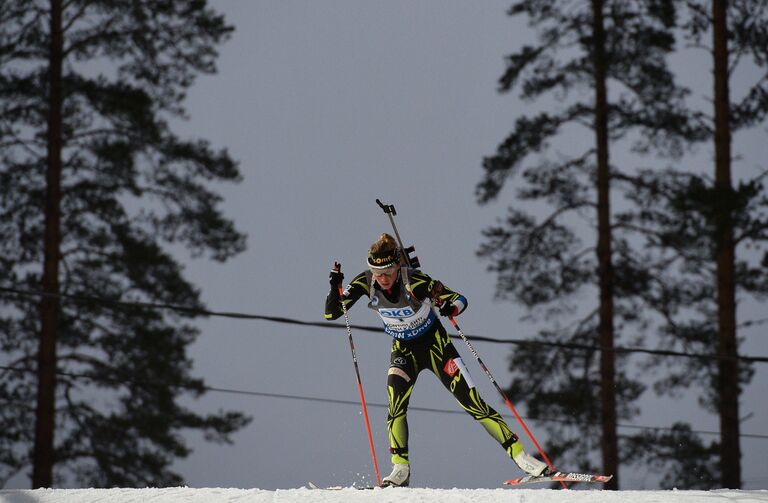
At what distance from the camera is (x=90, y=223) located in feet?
47.0

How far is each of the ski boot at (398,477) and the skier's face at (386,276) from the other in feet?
4.39

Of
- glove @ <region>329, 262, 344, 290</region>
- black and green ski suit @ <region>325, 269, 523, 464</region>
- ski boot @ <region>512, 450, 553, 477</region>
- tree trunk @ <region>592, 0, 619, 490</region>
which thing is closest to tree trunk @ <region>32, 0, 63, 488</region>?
glove @ <region>329, 262, 344, 290</region>

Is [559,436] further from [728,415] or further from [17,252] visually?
[17,252]

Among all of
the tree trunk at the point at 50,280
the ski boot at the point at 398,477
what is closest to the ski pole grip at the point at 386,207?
the ski boot at the point at 398,477

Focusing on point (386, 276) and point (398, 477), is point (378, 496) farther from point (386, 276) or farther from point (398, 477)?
point (386, 276)

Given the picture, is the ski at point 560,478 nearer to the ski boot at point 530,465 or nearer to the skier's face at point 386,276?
the ski boot at point 530,465

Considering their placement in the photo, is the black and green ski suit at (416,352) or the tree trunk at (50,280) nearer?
the black and green ski suit at (416,352)

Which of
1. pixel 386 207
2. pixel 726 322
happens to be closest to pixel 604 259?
pixel 726 322

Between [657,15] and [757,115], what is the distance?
210cm

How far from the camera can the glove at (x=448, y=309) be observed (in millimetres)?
7324

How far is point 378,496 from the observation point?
674 cm

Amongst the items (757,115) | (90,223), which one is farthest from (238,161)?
(757,115)

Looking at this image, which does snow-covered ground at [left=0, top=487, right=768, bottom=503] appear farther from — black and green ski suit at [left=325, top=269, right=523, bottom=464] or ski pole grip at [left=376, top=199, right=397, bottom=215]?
ski pole grip at [left=376, top=199, right=397, bottom=215]

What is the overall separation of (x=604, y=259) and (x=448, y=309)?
752 cm
